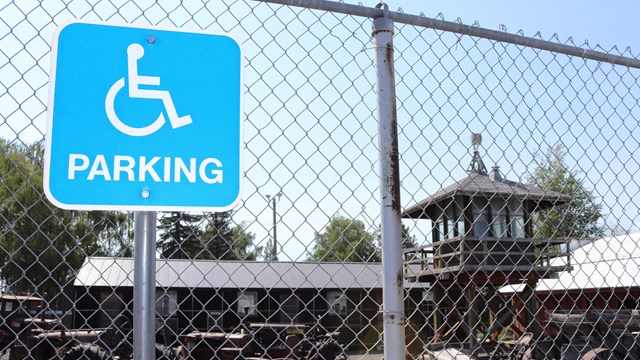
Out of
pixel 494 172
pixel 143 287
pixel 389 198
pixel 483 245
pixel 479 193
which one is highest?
pixel 494 172

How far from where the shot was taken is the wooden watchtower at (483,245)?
3311mm

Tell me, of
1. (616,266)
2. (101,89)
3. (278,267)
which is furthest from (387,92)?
(278,267)

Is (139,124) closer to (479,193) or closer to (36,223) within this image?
(36,223)

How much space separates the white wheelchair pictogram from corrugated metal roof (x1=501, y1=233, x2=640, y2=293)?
6.83 ft

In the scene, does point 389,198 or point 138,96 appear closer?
point 138,96

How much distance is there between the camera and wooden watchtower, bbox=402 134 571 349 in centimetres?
331

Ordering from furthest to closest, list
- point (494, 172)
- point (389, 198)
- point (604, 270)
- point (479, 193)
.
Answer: point (604, 270) < point (494, 172) < point (479, 193) < point (389, 198)

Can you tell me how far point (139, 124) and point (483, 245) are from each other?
10625 millimetres

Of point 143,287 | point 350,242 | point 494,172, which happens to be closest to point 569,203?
point 350,242

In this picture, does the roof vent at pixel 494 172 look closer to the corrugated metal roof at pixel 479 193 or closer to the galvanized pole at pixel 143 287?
the corrugated metal roof at pixel 479 193

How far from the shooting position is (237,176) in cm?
148

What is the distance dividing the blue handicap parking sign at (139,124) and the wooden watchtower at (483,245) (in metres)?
1.34

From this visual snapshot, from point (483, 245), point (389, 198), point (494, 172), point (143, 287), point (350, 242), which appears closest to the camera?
point (143, 287)

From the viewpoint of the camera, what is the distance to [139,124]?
1.44m
